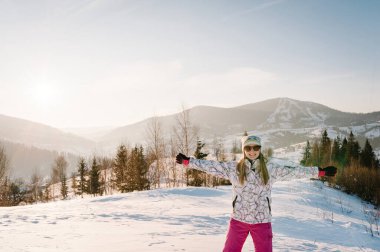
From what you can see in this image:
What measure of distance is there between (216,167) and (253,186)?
597 mm

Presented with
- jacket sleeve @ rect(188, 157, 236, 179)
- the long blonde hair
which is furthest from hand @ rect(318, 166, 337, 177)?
jacket sleeve @ rect(188, 157, 236, 179)

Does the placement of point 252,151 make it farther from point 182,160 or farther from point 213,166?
point 182,160

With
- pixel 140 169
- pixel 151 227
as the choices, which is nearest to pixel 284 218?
pixel 151 227

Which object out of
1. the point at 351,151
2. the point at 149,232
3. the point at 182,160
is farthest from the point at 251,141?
the point at 351,151

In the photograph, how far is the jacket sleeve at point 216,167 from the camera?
467cm

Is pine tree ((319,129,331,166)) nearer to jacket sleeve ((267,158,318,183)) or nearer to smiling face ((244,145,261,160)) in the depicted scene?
jacket sleeve ((267,158,318,183))

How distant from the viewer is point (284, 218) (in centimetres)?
1180

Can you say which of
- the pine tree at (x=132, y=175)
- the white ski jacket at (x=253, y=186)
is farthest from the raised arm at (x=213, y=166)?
the pine tree at (x=132, y=175)

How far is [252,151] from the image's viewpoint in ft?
14.9

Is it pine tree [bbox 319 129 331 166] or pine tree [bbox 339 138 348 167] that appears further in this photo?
pine tree [bbox 339 138 348 167]

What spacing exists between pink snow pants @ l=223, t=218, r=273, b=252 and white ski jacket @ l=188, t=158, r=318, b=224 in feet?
0.23

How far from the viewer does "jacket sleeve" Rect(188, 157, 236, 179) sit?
467 cm

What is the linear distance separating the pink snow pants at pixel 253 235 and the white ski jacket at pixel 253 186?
70 mm

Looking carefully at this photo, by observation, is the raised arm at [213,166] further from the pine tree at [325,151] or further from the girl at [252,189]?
the pine tree at [325,151]
